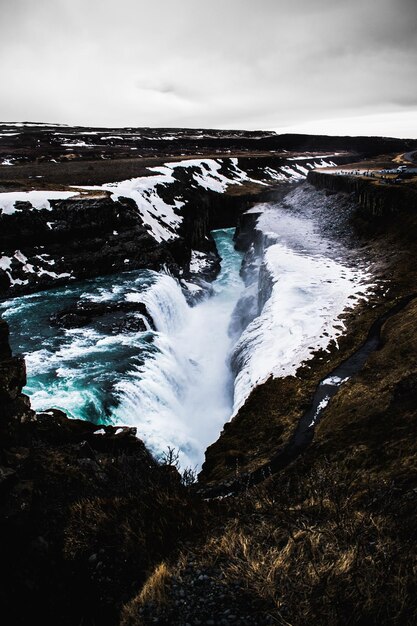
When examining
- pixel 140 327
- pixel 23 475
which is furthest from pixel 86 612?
pixel 140 327

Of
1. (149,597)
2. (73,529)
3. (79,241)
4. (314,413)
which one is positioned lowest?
(314,413)

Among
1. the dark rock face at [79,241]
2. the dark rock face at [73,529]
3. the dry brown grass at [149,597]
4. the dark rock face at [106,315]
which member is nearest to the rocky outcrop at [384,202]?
the dark rock face at [79,241]

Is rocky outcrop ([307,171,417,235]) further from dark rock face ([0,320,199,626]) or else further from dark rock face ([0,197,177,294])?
dark rock face ([0,320,199,626])

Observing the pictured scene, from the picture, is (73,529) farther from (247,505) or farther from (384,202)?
(384,202)

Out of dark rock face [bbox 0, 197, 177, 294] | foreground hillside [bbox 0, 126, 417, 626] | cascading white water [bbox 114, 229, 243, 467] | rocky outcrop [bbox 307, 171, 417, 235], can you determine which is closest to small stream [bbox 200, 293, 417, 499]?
foreground hillside [bbox 0, 126, 417, 626]

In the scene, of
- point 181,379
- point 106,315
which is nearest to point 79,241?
point 106,315

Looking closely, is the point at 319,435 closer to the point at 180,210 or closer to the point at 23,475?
the point at 23,475
